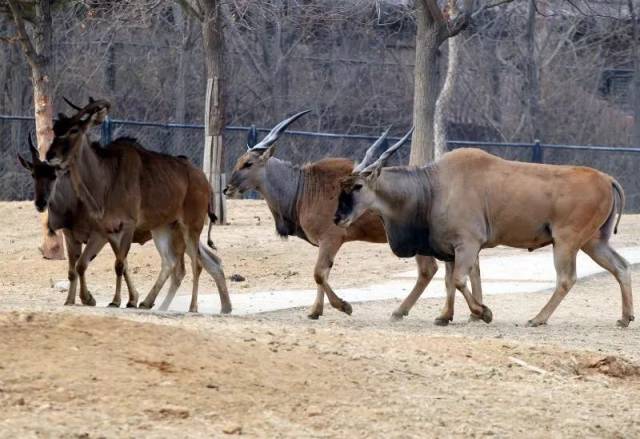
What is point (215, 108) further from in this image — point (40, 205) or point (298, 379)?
point (298, 379)

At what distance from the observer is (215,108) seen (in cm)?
2067

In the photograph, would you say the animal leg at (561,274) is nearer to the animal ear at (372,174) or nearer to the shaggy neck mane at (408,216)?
the shaggy neck mane at (408,216)

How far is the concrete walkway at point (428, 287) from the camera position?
14.9 meters

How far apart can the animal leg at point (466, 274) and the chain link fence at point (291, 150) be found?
1200 cm

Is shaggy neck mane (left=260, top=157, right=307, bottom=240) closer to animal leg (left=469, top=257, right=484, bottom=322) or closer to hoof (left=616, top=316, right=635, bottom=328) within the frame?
animal leg (left=469, top=257, right=484, bottom=322)

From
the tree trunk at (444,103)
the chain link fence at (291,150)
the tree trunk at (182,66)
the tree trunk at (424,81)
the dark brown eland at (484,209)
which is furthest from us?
the tree trunk at (182,66)

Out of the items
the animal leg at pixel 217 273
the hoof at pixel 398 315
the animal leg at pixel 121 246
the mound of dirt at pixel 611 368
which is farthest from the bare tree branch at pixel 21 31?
the mound of dirt at pixel 611 368

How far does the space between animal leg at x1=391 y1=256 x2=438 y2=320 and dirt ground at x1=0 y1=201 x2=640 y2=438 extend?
3.80 ft

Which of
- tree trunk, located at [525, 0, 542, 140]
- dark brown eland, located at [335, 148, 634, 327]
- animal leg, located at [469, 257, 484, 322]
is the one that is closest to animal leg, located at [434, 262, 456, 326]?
dark brown eland, located at [335, 148, 634, 327]

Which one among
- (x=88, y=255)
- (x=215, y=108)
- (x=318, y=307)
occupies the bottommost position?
(x=318, y=307)

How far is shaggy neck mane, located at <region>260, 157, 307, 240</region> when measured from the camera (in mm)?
14430

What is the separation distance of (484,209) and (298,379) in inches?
201

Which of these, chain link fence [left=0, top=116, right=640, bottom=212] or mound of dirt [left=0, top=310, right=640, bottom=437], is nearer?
mound of dirt [left=0, top=310, right=640, bottom=437]

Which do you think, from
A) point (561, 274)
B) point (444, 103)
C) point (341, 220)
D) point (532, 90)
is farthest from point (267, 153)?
point (532, 90)
